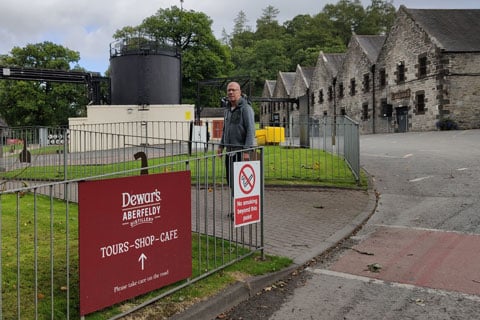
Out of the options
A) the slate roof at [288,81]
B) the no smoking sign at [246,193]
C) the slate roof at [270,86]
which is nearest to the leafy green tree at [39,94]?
the slate roof at [288,81]

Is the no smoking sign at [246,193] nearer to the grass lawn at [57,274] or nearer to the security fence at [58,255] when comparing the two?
the security fence at [58,255]

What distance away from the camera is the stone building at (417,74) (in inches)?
1315

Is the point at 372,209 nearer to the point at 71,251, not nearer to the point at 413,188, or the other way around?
the point at 413,188

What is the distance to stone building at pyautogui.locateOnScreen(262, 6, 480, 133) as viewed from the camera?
33.4m

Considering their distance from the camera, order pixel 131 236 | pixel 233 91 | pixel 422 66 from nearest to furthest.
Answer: pixel 131 236 → pixel 233 91 → pixel 422 66

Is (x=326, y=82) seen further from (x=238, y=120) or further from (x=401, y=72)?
(x=238, y=120)

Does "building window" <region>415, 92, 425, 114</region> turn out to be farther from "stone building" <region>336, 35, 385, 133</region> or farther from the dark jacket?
the dark jacket

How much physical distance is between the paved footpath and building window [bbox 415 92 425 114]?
2869 centimetres

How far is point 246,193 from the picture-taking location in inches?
203

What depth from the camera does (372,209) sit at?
8430mm

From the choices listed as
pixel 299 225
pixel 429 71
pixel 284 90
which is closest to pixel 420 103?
pixel 429 71

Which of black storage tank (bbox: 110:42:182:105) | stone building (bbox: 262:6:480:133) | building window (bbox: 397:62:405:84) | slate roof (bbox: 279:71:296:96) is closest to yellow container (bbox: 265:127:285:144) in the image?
stone building (bbox: 262:6:480:133)

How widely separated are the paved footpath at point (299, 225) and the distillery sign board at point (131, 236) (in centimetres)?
48

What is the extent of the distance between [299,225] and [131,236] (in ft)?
13.4
